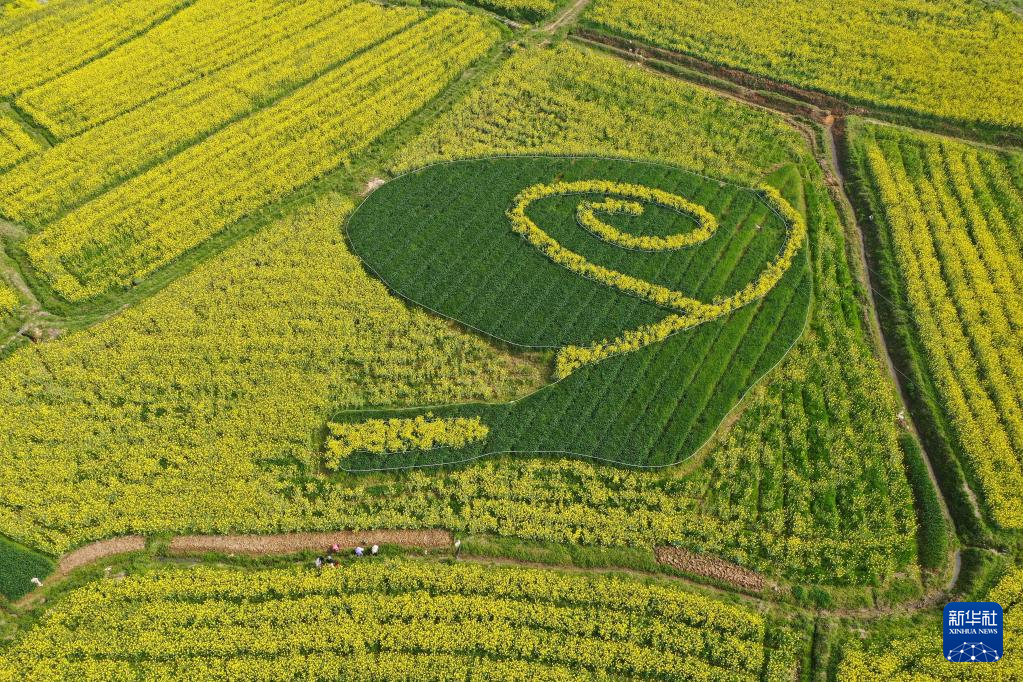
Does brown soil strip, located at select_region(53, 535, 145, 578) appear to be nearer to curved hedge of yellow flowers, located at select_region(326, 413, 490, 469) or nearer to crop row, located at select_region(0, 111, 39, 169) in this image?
curved hedge of yellow flowers, located at select_region(326, 413, 490, 469)

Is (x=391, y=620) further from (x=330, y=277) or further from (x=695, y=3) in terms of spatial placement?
(x=695, y=3)

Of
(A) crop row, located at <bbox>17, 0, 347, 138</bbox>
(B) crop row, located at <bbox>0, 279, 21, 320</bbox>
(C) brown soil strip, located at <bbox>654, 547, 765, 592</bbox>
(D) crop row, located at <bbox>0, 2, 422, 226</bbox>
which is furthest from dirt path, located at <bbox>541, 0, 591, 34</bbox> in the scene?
(C) brown soil strip, located at <bbox>654, 547, 765, 592</bbox>

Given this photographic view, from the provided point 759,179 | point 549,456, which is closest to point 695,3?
point 759,179

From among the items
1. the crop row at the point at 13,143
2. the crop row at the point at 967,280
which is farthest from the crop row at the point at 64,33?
the crop row at the point at 967,280

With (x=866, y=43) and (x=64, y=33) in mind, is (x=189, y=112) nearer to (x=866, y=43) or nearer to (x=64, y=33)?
(x=64, y=33)

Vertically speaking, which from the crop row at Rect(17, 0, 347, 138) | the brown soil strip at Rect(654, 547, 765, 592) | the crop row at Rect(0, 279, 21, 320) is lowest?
the brown soil strip at Rect(654, 547, 765, 592)

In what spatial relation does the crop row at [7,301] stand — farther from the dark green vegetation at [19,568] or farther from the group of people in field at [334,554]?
the group of people in field at [334,554]

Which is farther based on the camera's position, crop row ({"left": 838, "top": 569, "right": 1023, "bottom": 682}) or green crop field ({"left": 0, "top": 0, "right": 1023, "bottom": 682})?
green crop field ({"left": 0, "top": 0, "right": 1023, "bottom": 682})
